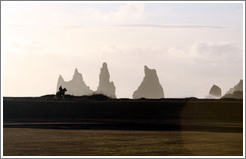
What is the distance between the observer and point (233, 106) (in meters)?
73.1

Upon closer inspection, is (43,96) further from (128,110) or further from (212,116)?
(212,116)

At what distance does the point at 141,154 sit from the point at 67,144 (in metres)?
6.47

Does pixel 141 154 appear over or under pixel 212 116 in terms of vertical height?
under

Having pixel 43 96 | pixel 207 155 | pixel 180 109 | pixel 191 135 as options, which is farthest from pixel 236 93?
pixel 207 155

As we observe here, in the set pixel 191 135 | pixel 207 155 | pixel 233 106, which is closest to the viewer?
pixel 207 155

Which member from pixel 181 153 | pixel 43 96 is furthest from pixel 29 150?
pixel 43 96

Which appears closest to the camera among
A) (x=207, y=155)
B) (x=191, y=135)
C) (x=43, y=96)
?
(x=207, y=155)

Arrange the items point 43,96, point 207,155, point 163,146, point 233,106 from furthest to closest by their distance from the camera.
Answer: point 43,96 < point 233,106 < point 163,146 < point 207,155

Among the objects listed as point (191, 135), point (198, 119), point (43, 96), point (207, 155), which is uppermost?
point (43, 96)

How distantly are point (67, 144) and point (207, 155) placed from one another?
958cm

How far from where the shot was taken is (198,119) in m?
65.2

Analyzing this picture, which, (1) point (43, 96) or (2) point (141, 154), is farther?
(1) point (43, 96)

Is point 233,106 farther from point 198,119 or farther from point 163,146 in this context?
point 163,146

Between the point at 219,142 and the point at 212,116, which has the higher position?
the point at 212,116
